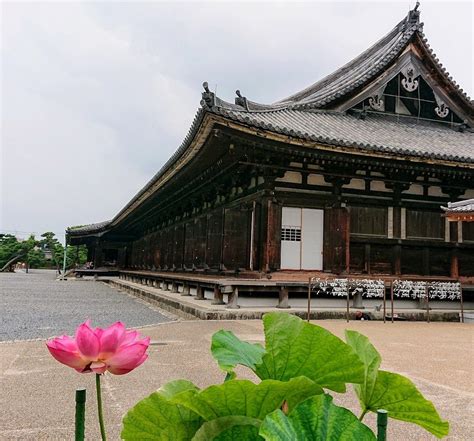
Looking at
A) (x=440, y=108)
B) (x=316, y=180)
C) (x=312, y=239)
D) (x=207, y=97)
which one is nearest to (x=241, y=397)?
(x=207, y=97)

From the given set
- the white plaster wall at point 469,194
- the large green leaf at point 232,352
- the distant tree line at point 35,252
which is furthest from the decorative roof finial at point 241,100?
the distant tree line at point 35,252

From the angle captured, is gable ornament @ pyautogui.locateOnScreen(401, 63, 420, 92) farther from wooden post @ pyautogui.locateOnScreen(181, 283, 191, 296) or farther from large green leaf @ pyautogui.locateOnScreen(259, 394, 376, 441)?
large green leaf @ pyautogui.locateOnScreen(259, 394, 376, 441)

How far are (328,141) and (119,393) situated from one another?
7592 millimetres

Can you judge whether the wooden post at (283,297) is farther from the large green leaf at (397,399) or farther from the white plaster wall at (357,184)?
the large green leaf at (397,399)

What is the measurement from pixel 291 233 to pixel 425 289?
3.43 metres

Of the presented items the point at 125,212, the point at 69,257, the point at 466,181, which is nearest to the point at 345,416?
the point at 466,181

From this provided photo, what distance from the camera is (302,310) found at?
9953 millimetres

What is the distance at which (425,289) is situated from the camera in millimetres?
10969

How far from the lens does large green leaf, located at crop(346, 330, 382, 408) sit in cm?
90

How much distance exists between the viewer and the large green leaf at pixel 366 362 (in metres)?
0.90

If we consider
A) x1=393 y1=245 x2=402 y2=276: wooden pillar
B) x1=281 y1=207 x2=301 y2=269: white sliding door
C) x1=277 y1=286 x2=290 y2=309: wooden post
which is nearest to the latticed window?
x1=393 y1=245 x2=402 y2=276: wooden pillar

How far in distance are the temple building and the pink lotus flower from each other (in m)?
8.56

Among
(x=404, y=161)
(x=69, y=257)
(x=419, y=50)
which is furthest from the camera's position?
(x=69, y=257)

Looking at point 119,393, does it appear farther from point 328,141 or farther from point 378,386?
point 328,141
